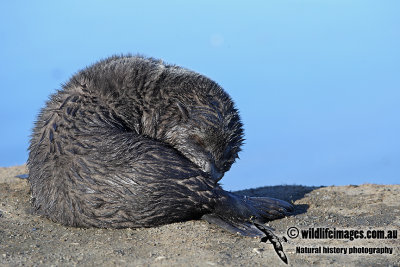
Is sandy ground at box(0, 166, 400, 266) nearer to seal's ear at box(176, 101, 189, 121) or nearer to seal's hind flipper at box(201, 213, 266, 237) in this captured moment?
seal's hind flipper at box(201, 213, 266, 237)

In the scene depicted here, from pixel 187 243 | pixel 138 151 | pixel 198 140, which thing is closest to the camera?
pixel 187 243

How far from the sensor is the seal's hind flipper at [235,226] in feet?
16.9

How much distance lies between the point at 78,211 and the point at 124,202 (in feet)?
2.08

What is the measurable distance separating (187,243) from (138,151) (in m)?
1.15

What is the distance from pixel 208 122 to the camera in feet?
19.4

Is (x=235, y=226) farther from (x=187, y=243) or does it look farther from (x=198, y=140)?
(x=198, y=140)

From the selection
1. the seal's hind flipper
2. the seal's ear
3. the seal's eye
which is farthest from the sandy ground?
the seal's ear

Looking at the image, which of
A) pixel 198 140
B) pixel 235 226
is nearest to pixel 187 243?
pixel 235 226

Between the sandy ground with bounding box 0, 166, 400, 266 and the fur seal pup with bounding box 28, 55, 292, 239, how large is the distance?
17 centimetres

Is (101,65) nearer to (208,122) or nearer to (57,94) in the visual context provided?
(57,94)

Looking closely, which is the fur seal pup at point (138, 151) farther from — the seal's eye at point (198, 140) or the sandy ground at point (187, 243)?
the sandy ground at point (187, 243)

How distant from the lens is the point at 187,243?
4.87 m

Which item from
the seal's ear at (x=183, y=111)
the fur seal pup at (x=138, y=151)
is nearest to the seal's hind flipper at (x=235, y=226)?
the fur seal pup at (x=138, y=151)

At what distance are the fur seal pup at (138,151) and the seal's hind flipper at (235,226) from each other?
0.04 feet
